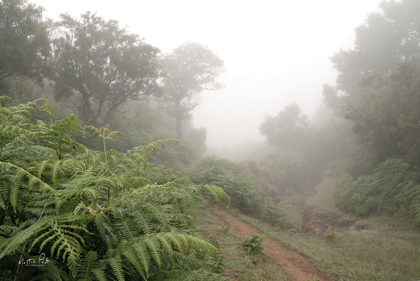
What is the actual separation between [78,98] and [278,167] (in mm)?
18587

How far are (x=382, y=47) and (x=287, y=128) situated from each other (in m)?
13.4

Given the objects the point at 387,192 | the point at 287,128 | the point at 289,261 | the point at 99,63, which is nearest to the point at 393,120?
the point at 387,192

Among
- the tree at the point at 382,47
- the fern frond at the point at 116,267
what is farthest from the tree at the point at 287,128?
the fern frond at the point at 116,267

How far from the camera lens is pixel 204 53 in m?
29.5

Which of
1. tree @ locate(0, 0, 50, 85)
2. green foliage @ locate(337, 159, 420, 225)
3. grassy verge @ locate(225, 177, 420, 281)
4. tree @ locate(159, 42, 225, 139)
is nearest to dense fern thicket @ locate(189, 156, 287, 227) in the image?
grassy verge @ locate(225, 177, 420, 281)

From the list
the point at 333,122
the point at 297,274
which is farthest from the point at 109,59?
the point at 333,122

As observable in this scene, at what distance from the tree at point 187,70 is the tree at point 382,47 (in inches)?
539

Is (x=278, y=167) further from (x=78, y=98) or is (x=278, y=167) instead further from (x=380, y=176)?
(x=78, y=98)

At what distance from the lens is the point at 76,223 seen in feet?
6.51

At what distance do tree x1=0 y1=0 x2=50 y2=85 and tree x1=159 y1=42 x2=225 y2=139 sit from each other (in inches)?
610

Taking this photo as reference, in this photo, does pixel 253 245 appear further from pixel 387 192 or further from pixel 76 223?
pixel 387 192

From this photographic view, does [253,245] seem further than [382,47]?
No

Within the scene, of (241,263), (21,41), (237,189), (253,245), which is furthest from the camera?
(21,41)

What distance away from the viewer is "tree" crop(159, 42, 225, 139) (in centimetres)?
2854
